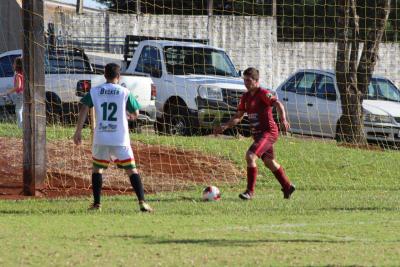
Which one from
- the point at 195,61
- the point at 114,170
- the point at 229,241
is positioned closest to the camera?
the point at 229,241

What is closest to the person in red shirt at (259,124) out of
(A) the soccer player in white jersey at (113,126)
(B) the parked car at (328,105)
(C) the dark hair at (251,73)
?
(C) the dark hair at (251,73)

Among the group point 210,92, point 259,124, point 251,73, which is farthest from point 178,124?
point 251,73

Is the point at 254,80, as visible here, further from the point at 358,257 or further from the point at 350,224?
the point at 358,257

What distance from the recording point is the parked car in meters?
23.2

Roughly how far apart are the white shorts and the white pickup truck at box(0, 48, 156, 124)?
301 inches

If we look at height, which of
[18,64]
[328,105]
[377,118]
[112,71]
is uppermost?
[112,71]

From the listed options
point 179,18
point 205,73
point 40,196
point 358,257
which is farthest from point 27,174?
point 179,18

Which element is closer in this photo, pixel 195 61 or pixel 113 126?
pixel 113 126

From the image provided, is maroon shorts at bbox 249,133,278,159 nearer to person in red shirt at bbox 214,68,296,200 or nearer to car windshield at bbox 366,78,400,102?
person in red shirt at bbox 214,68,296,200

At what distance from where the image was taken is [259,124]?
1483 centimetres

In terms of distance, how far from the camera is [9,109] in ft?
81.0

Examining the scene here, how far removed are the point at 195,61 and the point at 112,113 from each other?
10.3 metres

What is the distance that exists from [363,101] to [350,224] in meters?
12.2

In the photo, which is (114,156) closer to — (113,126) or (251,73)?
(113,126)
